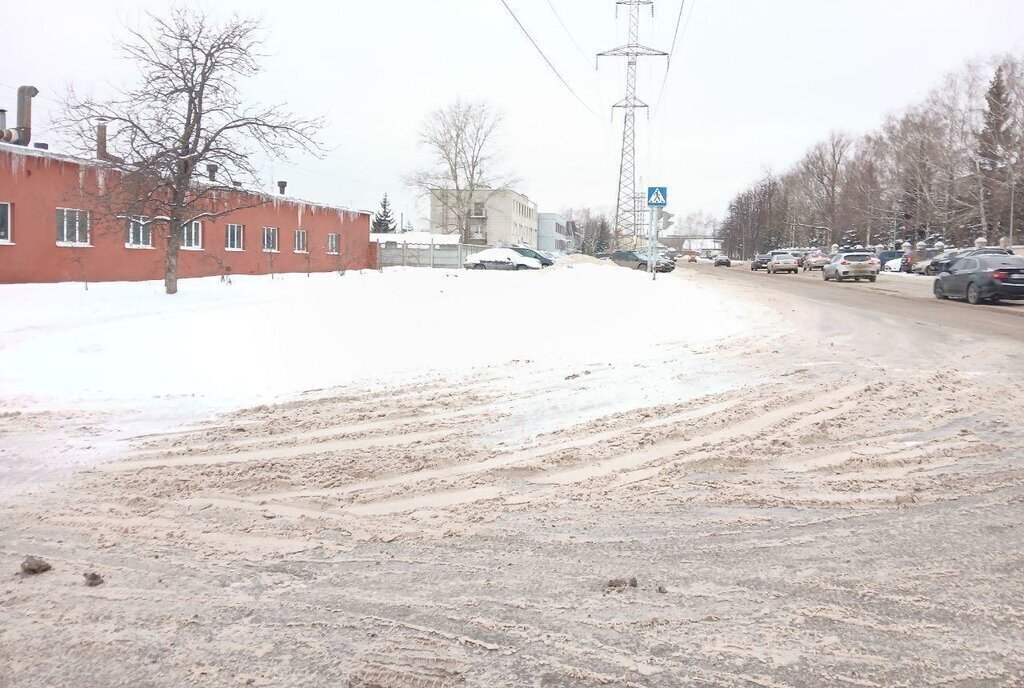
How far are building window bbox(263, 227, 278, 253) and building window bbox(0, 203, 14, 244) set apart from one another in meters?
12.0

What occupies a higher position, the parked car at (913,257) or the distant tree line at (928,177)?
the distant tree line at (928,177)

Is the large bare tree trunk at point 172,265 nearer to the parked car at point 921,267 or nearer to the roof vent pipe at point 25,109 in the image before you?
the roof vent pipe at point 25,109

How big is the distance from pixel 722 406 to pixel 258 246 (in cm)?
2889

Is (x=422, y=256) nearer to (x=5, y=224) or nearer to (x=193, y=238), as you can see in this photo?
(x=193, y=238)

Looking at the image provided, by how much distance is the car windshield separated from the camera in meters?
18.8

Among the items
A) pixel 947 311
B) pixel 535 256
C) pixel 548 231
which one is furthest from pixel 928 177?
pixel 548 231

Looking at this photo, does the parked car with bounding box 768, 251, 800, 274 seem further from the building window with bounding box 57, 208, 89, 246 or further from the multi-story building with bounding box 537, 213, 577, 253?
the multi-story building with bounding box 537, 213, 577, 253

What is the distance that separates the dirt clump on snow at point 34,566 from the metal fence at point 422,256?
1673 inches

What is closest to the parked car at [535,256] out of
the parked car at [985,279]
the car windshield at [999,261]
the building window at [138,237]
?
the building window at [138,237]

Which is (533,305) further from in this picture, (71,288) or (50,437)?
(71,288)

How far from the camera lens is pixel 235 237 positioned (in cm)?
3052

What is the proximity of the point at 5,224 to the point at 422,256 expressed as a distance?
27544 mm

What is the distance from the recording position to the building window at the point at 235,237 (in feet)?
97.7

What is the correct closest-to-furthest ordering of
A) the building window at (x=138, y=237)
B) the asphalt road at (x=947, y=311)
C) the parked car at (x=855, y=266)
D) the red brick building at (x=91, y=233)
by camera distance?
1. the asphalt road at (x=947, y=311)
2. the red brick building at (x=91, y=233)
3. the building window at (x=138, y=237)
4. the parked car at (x=855, y=266)
